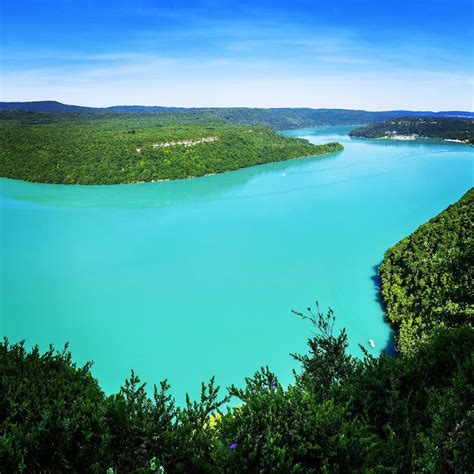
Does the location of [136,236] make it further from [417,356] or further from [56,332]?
[417,356]

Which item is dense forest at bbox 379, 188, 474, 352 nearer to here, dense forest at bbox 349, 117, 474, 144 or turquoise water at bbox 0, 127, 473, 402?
turquoise water at bbox 0, 127, 473, 402

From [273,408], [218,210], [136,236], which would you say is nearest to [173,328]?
[273,408]

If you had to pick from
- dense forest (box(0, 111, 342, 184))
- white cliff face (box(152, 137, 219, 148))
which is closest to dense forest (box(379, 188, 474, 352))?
dense forest (box(0, 111, 342, 184))

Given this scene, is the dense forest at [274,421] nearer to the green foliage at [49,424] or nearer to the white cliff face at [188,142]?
the green foliage at [49,424]

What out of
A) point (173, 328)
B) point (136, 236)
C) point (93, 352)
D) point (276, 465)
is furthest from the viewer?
point (136, 236)

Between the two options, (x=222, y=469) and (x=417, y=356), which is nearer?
(x=222, y=469)

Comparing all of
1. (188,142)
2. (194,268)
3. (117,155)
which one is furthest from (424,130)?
(194,268)

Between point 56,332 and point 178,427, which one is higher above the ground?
point 178,427
